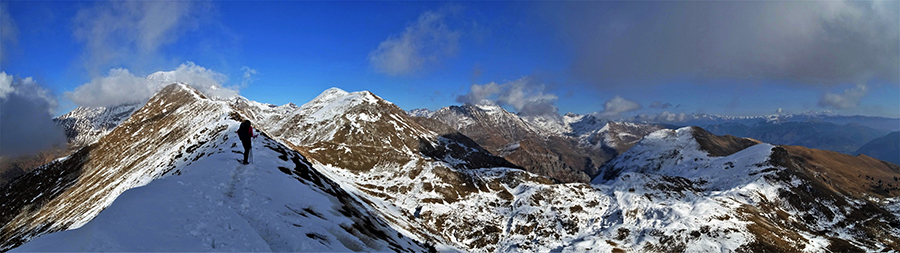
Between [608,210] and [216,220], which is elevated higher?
[216,220]

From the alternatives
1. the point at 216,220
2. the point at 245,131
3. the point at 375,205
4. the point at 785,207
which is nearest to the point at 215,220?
the point at 216,220

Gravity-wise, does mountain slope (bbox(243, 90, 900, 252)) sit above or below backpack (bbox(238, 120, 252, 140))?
below

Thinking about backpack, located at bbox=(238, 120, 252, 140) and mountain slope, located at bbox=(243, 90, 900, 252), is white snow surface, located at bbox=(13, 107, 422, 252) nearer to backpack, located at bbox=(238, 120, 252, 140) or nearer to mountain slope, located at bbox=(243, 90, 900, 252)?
backpack, located at bbox=(238, 120, 252, 140)

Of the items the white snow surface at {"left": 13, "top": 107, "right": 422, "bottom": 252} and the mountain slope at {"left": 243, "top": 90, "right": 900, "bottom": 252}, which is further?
the mountain slope at {"left": 243, "top": 90, "right": 900, "bottom": 252}

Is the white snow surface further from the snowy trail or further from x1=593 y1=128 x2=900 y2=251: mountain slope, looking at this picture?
x1=593 y1=128 x2=900 y2=251: mountain slope

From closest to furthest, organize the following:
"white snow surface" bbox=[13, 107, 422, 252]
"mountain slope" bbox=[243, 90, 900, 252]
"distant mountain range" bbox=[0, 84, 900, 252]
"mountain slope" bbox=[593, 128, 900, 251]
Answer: "white snow surface" bbox=[13, 107, 422, 252], "distant mountain range" bbox=[0, 84, 900, 252], "mountain slope" bbox=[593, 128, 900, 251], "mountain slope" bbox=[243, 90, 900, 252]

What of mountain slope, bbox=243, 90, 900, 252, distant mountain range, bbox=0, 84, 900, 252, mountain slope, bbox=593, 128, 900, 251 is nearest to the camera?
distant mountain range, bbox=0, 84, 900, 252

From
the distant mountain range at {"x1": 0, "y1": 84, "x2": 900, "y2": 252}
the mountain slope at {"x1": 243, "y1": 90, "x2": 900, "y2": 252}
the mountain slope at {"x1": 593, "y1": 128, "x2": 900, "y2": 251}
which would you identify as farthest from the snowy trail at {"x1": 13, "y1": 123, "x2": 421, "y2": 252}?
the mountain slope at {"x1": 593, "y1": 128, "x2": 900, "y2": 251}

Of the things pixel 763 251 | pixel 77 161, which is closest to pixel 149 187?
pixel 763 251

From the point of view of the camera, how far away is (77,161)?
519 ft

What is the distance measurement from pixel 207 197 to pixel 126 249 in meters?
11.5

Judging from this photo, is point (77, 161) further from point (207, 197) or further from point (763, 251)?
point (763, 251)

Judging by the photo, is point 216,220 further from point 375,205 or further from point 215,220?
point 375,205

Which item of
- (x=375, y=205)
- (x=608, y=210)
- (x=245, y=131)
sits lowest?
(x=375, y=205)
